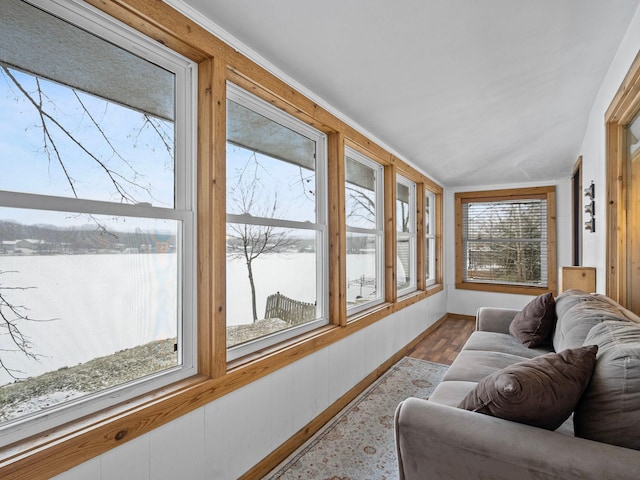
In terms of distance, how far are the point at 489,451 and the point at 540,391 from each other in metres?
0.28

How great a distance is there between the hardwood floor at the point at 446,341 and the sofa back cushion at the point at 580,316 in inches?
65.5

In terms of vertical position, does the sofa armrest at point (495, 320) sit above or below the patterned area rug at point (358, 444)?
above

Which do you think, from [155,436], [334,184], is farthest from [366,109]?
[155,436]

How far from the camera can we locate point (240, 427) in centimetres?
177

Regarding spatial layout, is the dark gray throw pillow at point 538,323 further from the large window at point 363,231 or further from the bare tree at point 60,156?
the bare tree at point 60,156

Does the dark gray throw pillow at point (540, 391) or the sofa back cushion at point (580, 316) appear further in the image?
the sofa back cushion at point (580, 316)

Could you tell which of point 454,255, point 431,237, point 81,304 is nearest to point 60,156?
point 81,304

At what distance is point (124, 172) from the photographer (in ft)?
4.66

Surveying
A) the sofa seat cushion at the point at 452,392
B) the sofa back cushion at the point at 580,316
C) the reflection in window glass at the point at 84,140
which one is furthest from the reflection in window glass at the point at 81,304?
the sofa back cushion at the point at 580,316

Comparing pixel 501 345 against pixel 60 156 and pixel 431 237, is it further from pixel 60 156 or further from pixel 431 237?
pixel 431 237

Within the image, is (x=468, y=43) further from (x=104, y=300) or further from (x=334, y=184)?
(x=104, y=300)

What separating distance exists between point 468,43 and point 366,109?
0.97m

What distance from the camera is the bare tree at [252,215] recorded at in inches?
78.0

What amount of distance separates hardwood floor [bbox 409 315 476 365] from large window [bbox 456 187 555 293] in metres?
0.69
